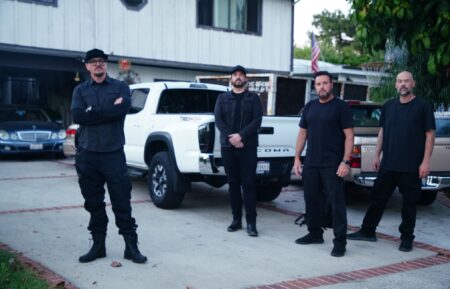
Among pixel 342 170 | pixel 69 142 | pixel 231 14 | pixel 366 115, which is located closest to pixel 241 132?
pixel 342 170

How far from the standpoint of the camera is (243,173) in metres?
6.82

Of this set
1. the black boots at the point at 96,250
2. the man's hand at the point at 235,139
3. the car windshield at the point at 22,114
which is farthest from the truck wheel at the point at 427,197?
the car windshield at the point at 22,114

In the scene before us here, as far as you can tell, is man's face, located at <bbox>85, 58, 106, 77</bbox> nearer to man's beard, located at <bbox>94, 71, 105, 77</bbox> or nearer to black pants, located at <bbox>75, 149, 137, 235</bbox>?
man's beard, located at <bbox>94, 71, 105, 77</bbox>

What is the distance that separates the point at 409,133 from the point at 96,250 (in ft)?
11.5

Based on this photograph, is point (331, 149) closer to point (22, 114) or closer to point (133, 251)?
point (133, 251)

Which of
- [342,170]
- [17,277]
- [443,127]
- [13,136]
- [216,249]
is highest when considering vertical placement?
[443,127]

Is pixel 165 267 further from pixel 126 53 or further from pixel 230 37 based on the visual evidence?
pixel 230 37

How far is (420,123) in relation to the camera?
621cm

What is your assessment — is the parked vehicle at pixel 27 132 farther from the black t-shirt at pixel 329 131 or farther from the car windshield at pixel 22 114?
the black t-shirt at pixel 329 131

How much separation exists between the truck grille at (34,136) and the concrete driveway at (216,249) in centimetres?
605

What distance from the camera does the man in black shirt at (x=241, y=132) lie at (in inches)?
266

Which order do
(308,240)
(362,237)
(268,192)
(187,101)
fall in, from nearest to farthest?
(308,240)
(362,237)
(268,192)
(187,101)

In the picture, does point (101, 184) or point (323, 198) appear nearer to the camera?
point (101, 184)

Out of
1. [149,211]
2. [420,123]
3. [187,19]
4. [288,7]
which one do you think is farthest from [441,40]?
[288,7]
